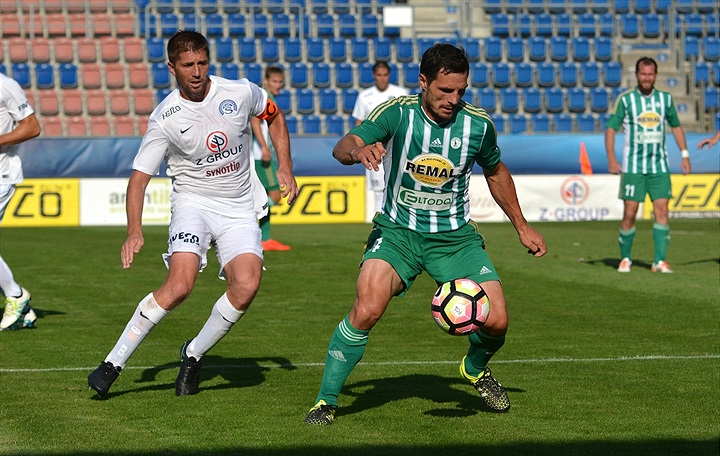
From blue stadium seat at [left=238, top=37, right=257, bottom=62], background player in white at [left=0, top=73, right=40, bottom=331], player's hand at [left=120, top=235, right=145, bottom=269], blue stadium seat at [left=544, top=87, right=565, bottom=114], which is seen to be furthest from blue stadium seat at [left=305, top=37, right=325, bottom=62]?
player's hand at [left=120, top=235, right=145, bottom=269]

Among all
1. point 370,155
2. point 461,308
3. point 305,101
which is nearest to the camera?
point 370,155

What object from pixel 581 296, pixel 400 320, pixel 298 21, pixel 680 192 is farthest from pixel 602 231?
pixel 298 21

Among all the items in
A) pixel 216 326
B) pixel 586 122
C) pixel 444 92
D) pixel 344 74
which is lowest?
pixel 586 122

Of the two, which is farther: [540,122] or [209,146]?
[540,122]

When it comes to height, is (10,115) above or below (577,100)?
above

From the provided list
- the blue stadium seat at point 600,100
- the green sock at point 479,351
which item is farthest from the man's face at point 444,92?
the blue stadium seat at point 600,100

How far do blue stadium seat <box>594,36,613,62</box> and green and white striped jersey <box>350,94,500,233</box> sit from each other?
83.9ft

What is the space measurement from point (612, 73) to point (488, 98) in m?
3.50

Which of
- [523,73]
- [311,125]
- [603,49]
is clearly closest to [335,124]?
[311,125]

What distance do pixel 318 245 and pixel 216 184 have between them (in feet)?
36.4

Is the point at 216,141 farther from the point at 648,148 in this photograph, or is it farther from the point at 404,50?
the point at 404,50

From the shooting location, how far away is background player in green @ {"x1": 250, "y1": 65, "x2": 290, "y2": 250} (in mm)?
15516

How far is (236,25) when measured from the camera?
3141 centimetres

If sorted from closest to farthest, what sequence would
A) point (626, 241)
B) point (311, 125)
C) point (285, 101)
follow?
point (626, 241) < point (311, 125) < point (285, 101)
